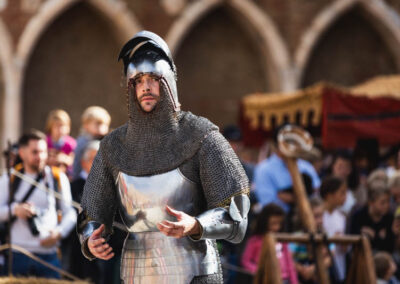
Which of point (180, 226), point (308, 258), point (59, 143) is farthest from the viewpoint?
point (59, 143)

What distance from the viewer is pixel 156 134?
3891 mm

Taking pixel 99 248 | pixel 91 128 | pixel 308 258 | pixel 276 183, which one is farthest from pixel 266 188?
pixel 99 248

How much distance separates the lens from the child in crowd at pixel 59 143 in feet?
24.7

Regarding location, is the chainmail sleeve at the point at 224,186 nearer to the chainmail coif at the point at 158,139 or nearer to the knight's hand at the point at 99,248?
the chainmail coif at the point at 158,139

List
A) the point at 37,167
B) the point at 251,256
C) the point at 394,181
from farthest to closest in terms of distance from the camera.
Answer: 1. the point at 394,181
2. the point at 251,256
3. the point at 37,167

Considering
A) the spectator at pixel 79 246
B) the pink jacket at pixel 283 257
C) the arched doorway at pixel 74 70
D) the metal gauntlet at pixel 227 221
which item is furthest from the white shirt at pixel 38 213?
the arched doorway at pixel 74 70

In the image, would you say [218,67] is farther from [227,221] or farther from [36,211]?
[227,221]

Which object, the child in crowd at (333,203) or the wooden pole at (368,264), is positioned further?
→ the child in crowd at (333,203)

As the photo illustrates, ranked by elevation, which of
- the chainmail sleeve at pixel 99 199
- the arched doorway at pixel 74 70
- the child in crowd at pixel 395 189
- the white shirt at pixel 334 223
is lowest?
the chainmail sleeve at pixel 99 199

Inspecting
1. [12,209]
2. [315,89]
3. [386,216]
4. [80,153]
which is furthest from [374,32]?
[12,209]

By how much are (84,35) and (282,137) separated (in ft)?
22.9

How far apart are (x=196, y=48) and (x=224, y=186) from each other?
10700 millimetres

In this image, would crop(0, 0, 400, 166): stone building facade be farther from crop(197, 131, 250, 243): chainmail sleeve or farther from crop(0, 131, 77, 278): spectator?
crop(197, 131, 250, 243): chainmail sleeve

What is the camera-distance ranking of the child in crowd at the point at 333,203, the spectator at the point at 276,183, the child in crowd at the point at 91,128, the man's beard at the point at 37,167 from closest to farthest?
1. the man's beard at the point at 37,167
2. the child in crowd at the point at 91,128
3. the child in crowd at the point at 333,203
4. the spectator at the point at 276,183
